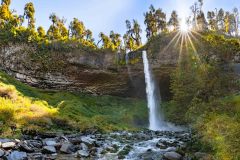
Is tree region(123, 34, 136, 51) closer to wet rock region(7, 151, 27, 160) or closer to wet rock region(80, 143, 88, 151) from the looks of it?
wet rock region(80, 143, 88, 151)

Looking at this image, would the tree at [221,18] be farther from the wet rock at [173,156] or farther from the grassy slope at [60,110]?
the wet rock at [173,156]

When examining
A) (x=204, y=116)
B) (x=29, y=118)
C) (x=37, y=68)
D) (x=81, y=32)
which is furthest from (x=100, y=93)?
(x=204, y=116)

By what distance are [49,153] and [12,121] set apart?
7.06 metres

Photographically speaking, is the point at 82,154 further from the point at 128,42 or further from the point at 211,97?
the point at 128,42

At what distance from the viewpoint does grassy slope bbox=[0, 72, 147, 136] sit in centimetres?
1978

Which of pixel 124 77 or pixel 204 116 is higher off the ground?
pixel 124 77

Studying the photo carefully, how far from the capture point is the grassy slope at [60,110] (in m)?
19.8

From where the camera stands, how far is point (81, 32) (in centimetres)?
6028

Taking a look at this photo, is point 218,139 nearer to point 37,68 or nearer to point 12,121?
point 12,121

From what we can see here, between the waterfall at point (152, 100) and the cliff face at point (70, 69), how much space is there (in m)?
0.98

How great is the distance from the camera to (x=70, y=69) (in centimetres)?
4122

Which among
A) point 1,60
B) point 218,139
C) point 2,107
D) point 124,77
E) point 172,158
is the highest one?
point 1,60

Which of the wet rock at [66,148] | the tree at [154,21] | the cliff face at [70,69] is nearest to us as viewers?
the wet rock at [66,148]

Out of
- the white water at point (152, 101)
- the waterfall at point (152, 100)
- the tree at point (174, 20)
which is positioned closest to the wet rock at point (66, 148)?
the white water at point (152, 101)
